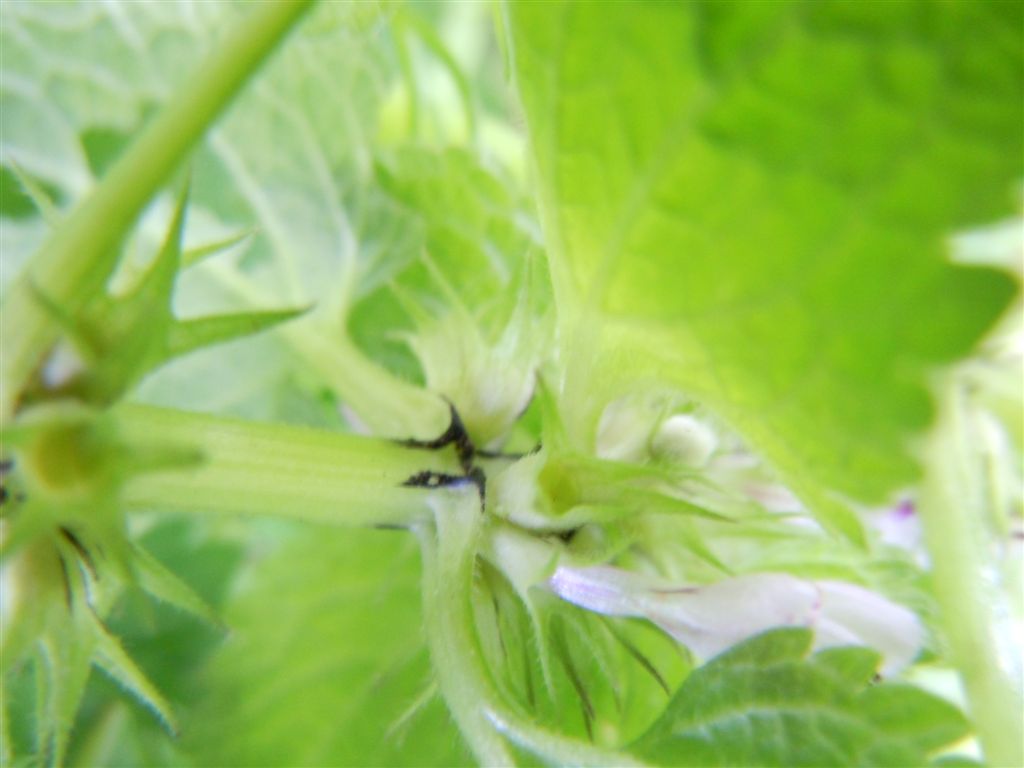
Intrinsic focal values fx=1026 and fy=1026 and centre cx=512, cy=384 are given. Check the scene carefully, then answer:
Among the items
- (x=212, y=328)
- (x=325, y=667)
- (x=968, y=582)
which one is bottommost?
(x=325, y=667)

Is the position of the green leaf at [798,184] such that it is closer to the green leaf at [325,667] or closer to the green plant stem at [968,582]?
the green plant stem at [968,582]

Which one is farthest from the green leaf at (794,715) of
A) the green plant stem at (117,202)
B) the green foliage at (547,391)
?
the green plant stem at (117,202)

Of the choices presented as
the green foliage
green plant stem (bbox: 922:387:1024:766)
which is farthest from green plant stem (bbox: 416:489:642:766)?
green plant stem (bbox: 922:387:1024:766)

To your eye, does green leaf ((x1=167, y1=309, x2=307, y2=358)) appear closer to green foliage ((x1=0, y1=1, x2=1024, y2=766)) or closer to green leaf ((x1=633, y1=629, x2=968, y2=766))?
green foliage ((x1=0, y1=1, x2=1024, y2=766))

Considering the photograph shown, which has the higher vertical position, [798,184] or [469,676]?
[798,184]

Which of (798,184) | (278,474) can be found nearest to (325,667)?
(278,474)

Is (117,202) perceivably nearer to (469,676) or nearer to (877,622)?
(469,676)

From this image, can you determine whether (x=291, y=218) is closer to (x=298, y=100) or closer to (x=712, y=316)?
(x=298, y=100)
